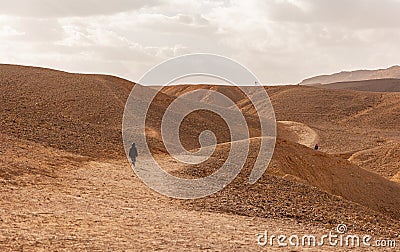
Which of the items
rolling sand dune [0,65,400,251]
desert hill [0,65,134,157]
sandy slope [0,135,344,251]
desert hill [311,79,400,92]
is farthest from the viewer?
desert hill [311,79,400,92]

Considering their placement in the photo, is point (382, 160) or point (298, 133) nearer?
point (382, 160)

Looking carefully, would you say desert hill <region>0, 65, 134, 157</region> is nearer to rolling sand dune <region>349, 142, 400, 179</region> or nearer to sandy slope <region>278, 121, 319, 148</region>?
rolling sand dune <region>349, 142, 400, 179</region>

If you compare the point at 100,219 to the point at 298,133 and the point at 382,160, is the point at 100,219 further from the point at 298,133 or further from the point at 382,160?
the point at 298,133

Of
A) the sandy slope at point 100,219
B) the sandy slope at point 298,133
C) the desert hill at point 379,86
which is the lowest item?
the sandy slope at point 100,219

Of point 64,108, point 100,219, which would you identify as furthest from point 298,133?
point 100,219

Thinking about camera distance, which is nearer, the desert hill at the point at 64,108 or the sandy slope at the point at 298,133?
the desert hill at the point at 64,108

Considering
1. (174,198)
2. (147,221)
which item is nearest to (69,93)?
(174,198)

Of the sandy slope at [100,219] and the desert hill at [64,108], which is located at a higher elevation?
the desert hill at [64,108]

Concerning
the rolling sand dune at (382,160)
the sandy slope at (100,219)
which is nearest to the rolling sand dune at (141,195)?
the sandy slope at (100,219)

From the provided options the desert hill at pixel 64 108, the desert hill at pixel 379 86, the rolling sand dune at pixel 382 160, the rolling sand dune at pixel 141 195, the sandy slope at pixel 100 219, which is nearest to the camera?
the sandy slope at pixel 100 219

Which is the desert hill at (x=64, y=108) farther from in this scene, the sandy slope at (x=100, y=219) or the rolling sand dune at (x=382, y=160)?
the rolling sand dune at (x=382, y=160)

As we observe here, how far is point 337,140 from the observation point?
169 feet

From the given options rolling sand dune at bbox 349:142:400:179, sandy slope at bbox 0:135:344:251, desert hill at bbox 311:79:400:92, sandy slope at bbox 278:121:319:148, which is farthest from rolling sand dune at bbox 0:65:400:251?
desert hill at bbox 311:79:400:92

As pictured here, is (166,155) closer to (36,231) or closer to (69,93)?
(36,231)
